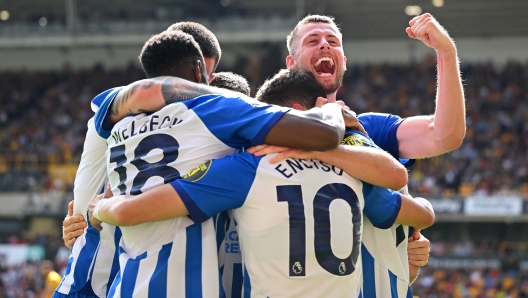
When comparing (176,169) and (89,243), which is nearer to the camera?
(176,169)

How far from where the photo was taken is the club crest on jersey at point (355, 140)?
3355mm

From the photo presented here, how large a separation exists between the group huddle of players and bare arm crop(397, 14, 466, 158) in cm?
4

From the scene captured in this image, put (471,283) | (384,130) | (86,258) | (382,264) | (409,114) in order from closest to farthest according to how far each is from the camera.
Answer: (382,264) → (86,258) → (384,130) → (471,283) → (409,114)

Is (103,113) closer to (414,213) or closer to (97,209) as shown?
(97,209)

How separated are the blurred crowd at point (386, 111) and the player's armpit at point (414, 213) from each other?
19.3 m

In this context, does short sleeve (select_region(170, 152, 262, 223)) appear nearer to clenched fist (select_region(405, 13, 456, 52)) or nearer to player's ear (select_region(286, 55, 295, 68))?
clenched fist (select_region(405, 13, 456, 52))

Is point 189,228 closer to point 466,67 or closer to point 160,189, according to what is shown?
point 160,189

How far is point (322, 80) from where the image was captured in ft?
14.0

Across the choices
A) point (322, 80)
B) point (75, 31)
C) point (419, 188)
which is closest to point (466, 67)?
point (419, 188)

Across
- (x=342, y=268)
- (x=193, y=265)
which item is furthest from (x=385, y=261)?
(x=193, y=265)

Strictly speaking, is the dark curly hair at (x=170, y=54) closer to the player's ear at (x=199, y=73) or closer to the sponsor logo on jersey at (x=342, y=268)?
the player's ear at (x=199, y=73)

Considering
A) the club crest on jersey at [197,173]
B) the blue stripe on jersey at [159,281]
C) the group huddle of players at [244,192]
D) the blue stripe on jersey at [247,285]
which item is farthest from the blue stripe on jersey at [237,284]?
the club crest on jersey at [197,173]

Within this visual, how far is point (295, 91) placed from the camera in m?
3.44

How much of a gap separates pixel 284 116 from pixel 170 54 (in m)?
0.68
